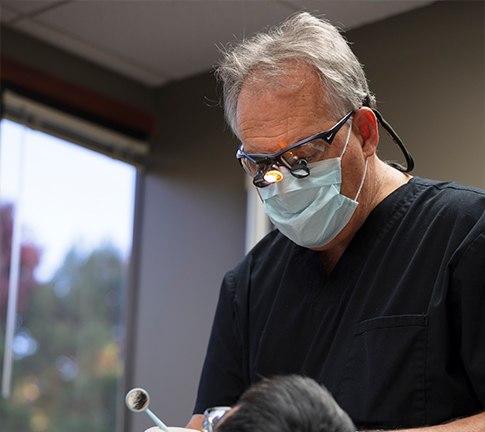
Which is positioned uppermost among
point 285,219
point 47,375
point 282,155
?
point 282,155

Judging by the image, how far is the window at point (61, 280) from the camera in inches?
158

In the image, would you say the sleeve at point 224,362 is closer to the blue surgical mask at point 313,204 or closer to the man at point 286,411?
the blue surgical mask at point 313,204

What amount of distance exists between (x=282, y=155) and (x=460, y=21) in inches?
79.3

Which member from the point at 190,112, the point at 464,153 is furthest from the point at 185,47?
the point at 464,153

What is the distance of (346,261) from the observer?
6.08ft

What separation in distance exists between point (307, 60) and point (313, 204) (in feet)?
0.88

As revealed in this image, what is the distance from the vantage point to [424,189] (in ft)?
6.07

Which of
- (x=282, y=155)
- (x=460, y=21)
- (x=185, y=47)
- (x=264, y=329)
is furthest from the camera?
(x=185, y=47)

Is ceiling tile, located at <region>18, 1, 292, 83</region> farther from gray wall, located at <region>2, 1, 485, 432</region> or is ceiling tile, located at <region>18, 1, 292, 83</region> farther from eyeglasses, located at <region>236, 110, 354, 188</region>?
eyeglasses, located at <region>236, 110, 354, 188</region>

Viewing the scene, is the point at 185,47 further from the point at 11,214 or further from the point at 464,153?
the point at 464,153

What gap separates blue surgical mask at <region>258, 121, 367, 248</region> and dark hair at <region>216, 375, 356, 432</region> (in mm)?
718

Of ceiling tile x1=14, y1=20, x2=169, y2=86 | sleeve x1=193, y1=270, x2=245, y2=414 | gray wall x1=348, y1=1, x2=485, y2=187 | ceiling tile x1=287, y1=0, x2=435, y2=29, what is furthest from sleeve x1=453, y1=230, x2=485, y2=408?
ceiling tile x1=14, y1=20, x2=169, y2=86

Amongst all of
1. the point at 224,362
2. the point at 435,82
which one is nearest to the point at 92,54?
the point at 435,82

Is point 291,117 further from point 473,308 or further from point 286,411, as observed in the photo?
point 286,411
